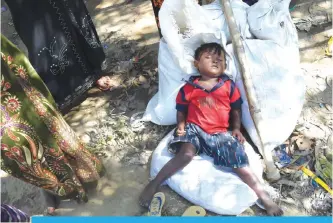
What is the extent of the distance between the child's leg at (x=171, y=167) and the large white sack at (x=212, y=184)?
0.04 meters

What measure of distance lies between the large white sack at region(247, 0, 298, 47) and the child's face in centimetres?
43

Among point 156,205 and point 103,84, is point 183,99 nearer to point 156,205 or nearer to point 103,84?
point 156,205

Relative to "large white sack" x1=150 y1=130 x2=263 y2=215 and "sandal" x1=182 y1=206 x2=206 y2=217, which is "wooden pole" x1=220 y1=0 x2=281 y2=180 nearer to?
"large white sack" x1=150 y1=130 x2=263 y2=215

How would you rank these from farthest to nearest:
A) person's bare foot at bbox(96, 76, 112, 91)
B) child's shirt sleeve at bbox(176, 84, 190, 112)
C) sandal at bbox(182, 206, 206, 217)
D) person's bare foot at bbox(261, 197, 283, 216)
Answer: person's bare foot at bbox(96, 76, 112, 91) → child's shirt sleeve at bbox(176, 84, 190, 112) → sandal at bbox(182, 206, 206, 217) → person's bare foot at bbox(261, 197, 283, 216)

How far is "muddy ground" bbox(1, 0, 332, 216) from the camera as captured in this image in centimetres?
294

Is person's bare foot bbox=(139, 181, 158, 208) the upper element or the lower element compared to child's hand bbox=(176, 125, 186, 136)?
lower

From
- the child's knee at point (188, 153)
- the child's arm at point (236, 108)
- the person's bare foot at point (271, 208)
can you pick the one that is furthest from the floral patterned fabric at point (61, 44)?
the person's bare foot at point (271, 208)

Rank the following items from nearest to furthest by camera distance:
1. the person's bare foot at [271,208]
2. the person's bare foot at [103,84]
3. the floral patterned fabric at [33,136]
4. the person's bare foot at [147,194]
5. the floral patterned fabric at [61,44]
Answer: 1. the floral patterned fabric at [33,136]
2. the person's bare foot at [271,208]
3. the person's bare foot at [147,194]
4. the floral patterned fabric at [61,44]
5. the person's bare foot at [103,84]

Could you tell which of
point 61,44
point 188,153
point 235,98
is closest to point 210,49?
point 235,98

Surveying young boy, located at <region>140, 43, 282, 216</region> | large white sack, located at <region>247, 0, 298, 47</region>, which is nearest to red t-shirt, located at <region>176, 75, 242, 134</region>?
young boy, located at <region>140, 43, 282, 216</region>

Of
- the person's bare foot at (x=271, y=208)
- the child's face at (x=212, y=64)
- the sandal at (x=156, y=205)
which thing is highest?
the child's face at (x=212, y=64)

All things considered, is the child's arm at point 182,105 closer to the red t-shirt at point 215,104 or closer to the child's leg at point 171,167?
the red t-shirt at point 215,104

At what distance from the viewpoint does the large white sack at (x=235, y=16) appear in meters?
3.28

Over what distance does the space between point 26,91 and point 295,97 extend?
1.83 meters
